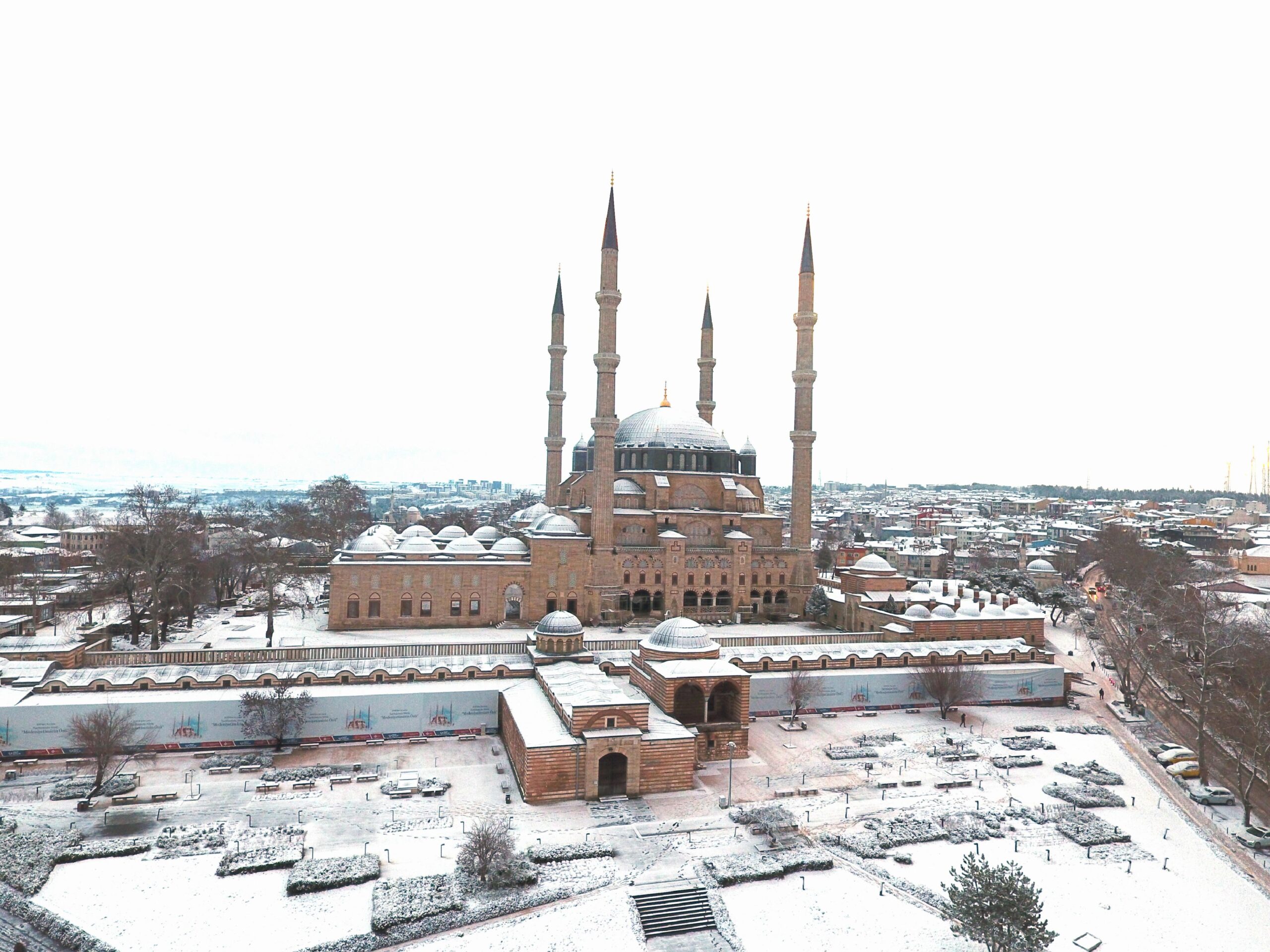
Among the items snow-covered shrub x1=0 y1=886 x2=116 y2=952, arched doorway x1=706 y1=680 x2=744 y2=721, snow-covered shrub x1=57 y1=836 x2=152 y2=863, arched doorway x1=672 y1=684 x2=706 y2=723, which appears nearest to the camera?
snow-covered shrub x1=0 y1=886 x2=116 y2=952

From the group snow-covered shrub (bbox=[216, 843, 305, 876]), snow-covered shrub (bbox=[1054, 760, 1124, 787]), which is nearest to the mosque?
snow-covered shrub (bbox=[1054, 760, 1124, 787])

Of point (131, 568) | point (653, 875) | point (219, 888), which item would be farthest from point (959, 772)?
point (131, 568)

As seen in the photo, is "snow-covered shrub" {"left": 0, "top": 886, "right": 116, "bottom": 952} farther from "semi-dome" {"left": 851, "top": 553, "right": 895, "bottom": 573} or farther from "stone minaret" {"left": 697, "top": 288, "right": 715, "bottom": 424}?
"stone minaret" {"left": 697, "top": 288, "right": 715, "bottom": 424}

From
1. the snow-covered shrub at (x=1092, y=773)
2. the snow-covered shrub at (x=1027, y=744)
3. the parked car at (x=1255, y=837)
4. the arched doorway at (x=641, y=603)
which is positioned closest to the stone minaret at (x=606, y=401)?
the arched doorway at (x=641, y=603)

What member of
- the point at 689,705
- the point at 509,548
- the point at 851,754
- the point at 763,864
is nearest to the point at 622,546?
the point at 509,548

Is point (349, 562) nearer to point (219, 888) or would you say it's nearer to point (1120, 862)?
point (219, 888)

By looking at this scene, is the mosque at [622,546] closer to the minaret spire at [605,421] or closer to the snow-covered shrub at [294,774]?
the minaret spire at [605,421]

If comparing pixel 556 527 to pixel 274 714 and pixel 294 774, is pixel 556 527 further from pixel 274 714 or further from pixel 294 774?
pixel 294 774
